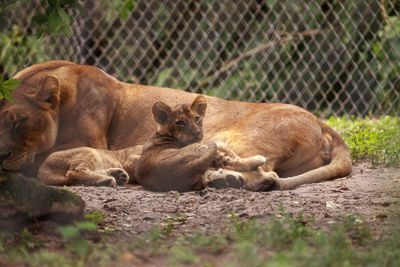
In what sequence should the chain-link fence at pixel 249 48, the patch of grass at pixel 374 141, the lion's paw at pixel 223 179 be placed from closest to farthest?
the lion's paw at pixel 223 179 < the patch of grass at pixel 374 141 < the chain-link fence at pixel 249 48

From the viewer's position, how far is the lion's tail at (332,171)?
408 cm

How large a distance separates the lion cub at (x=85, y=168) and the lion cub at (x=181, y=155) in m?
0.21

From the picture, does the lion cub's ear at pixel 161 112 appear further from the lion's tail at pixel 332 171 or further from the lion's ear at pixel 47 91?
the lion's tail at pixel 332 171

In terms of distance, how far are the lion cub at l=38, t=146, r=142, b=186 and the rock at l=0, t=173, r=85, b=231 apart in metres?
1.30

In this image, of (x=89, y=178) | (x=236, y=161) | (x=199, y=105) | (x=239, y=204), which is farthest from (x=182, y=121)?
(x=239, y=204)

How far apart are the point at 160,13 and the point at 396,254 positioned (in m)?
6.08

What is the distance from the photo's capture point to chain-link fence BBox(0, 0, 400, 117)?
7539mm

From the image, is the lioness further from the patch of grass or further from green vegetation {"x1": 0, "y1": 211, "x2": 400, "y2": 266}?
green vegetation {"x1": 0, "y1": 211, "x2": 400, "y2": 266}

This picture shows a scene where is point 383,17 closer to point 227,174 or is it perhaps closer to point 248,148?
point 248,148

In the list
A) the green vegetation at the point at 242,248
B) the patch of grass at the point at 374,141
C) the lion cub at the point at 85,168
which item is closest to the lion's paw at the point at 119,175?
the lion cub at the point at 85,168

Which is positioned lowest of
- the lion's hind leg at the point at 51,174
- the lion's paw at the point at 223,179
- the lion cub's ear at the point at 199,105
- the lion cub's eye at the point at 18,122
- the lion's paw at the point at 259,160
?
the lion's hind leg at the point at 51,174

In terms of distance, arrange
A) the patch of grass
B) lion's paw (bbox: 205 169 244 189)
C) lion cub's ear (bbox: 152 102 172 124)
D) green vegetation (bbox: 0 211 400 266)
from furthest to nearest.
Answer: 1. the patch of grass
2. lion cub's ear (bbox: 152 102 172 124)
3. lion's paw (bbox: 205 169 244 189)
4. green vegetation (bbox: 0 211 400 266)

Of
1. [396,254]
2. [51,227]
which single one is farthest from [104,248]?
[396,254]

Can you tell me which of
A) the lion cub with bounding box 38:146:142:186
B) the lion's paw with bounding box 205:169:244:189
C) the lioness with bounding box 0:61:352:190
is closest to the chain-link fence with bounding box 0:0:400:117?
the lioness with bounding box 0:61:352:190
